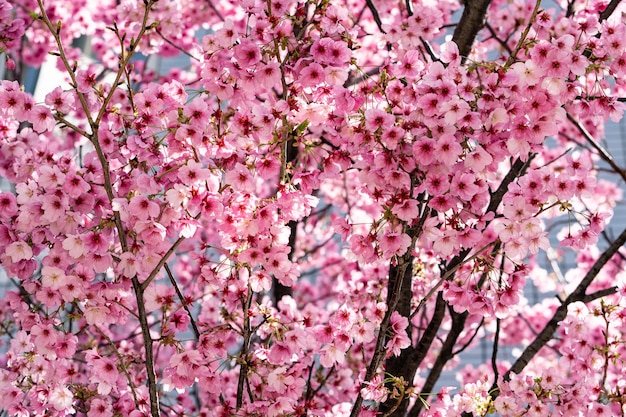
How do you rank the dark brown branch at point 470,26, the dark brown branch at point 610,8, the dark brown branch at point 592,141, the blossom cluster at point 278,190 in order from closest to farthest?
the blossom cluster at point 278,190 → the dark brown branch at point 610,8 → the dark brown branch at point 592,141 → the dark brown branch at point 470,26

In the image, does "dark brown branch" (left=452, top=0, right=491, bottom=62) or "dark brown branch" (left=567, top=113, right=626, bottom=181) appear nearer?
"dark brown branch" (left=567, top=113, right=626, bottom=181)

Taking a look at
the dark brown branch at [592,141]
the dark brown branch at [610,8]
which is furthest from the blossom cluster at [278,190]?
the dark brown branch at [592,141]

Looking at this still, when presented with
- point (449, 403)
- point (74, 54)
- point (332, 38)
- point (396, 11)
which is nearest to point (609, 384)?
point (449, 403)

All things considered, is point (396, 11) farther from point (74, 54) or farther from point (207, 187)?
point (207, 187)

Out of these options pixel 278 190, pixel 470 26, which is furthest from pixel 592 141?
pixel 278 190

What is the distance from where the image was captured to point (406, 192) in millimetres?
2332

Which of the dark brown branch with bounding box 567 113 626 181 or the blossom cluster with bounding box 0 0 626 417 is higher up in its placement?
the dark brown branch with bounding box 567 113 626 181

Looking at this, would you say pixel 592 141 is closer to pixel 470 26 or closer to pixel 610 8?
pixel 610 8

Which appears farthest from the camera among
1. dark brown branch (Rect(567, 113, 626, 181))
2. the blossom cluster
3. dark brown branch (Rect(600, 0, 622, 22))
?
dark brown branch (Rect(567, 113, 626, 181))

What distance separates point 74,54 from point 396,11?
238 cm

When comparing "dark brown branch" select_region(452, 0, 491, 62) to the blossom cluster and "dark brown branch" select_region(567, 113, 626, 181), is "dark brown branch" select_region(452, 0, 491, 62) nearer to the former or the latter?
"dark brown branch" select_region(567, 113, 626, 181)

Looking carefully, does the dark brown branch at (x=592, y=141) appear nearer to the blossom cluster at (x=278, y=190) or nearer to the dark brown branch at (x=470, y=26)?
the dark brown branch at (x=470, y=26)

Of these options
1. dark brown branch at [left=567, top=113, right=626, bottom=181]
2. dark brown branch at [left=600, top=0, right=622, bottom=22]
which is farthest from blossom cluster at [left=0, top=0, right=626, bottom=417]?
dark brown branch at [left=567, top=113, right=626, bottom=181]

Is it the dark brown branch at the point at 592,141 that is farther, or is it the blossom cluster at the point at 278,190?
the dark brown branch at the point at 592,141
